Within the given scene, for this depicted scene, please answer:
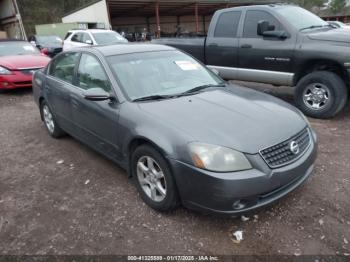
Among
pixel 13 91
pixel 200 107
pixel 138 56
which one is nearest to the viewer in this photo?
pixel 200 107

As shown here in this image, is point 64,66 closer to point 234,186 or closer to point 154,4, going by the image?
point 234,186

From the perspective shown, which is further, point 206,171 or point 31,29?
point 31,29

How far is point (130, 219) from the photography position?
302 centimetres

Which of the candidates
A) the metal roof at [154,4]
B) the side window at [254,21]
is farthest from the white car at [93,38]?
the metal roof at [154,4]

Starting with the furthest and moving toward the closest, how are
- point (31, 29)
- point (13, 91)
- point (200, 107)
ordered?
point (31, 29), point (13, 91), point (200, 107)

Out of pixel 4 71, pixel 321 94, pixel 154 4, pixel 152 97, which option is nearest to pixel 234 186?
pixel 152 97

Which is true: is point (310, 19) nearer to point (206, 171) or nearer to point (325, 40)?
point (325, 40)

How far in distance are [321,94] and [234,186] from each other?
3.71m

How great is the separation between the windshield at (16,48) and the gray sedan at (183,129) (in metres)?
6.27

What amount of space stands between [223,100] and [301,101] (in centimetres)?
288

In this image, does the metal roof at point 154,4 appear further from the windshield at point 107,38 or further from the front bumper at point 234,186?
the front bumper at point 234,186

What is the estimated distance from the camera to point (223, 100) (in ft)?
10.8

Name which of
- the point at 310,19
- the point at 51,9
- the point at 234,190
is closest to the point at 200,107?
the point at 234,190

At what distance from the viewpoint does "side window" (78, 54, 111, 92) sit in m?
3.55
